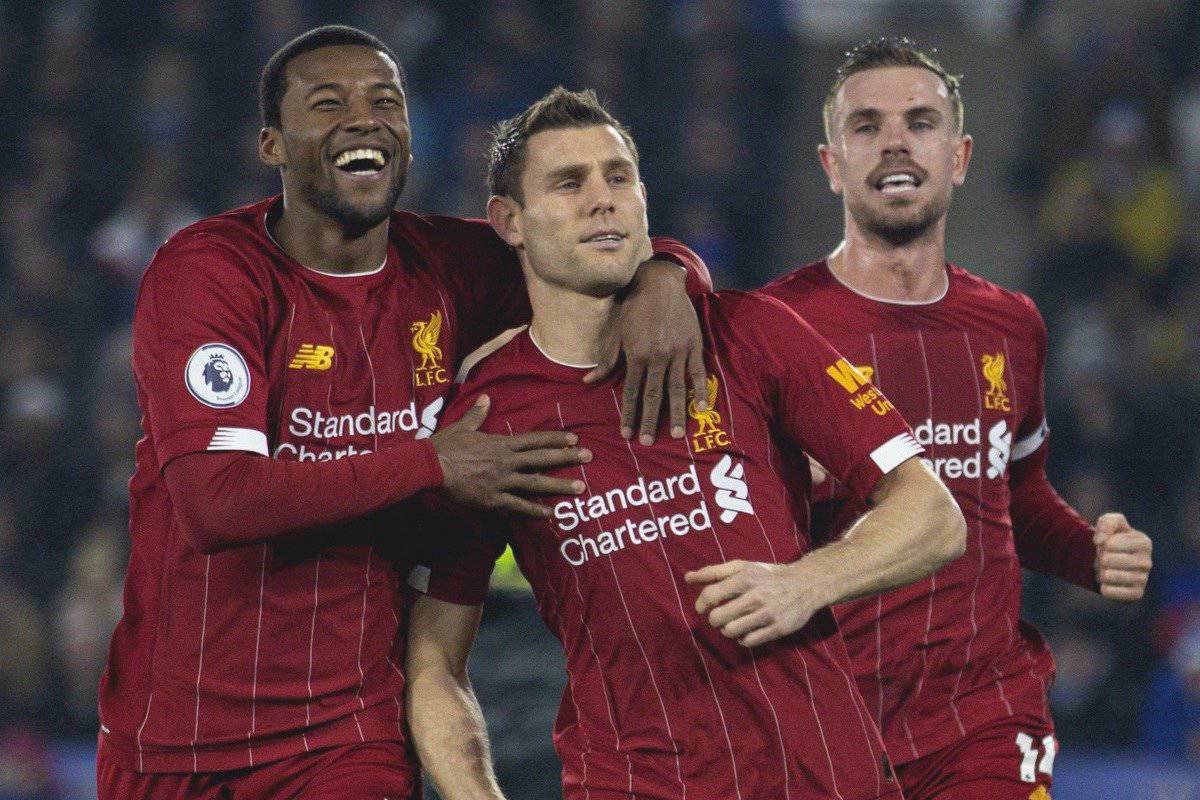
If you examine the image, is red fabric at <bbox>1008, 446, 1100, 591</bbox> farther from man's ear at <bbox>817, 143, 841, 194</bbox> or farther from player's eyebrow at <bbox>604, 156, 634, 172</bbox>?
player's eyebrow at <bbox>604, 156, 634, 172</bbox>

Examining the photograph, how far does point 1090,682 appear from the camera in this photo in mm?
8398

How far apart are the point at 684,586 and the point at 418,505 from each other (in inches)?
25.9

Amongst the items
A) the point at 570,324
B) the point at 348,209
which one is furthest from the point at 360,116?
the point at 570,324

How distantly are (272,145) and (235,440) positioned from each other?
86cm

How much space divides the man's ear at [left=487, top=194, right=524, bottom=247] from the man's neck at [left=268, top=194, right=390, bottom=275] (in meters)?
0.27

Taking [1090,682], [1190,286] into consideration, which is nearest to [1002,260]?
[1190,286]

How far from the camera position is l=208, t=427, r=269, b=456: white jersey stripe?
359 centimetres

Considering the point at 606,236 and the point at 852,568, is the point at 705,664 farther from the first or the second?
the point at 606,236

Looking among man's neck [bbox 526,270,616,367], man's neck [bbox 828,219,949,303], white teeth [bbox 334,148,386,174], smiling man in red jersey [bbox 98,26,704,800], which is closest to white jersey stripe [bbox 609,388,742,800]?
smiling man in red jersey [bbox 98,26,704,800]

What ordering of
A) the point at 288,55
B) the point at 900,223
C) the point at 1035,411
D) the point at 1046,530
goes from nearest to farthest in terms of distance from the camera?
the point at 288,55, the point at 900,223, the point at 1035,411, the point at 1046,530

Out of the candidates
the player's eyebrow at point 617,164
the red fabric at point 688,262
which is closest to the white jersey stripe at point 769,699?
the red fabric at point 688,262

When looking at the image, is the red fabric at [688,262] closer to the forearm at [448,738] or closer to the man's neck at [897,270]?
the man's neck at [897,270]

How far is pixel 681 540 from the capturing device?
12.0ft

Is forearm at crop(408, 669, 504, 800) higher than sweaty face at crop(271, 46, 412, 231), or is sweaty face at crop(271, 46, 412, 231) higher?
sweaty face at crop(271, 46, 412, 231)
